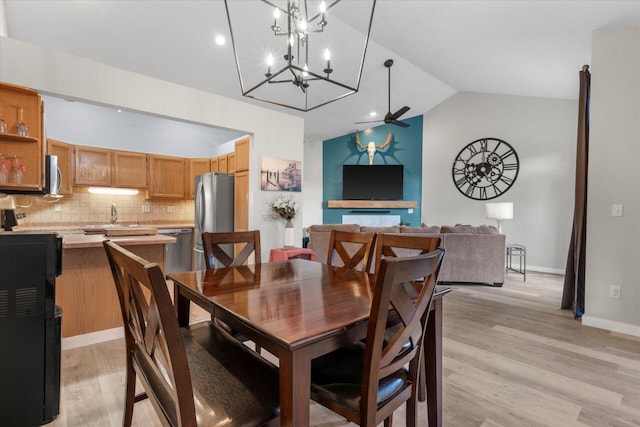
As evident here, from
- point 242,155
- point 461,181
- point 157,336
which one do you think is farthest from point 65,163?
point 461,181

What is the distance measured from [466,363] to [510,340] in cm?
70

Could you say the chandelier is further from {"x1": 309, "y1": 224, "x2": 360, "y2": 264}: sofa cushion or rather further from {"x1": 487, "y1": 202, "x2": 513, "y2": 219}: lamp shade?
{"x1": 487, "y1": 202, "x2": 513, "y2": 219}: lamp shade

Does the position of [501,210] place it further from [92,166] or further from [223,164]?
[92,166]

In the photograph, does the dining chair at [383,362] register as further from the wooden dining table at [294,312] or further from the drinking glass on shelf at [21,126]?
the drinking glass on shelf at [21,126]

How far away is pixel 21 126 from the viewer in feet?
7.60

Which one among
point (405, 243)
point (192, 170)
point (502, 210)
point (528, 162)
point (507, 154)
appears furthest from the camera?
point (507, 154)

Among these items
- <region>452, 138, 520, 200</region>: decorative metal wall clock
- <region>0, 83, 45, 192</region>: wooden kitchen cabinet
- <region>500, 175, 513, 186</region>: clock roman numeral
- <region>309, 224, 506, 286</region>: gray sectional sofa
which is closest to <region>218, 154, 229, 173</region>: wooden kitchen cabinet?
<region>309, 224, 506, 286</region>: gray sectional sofa

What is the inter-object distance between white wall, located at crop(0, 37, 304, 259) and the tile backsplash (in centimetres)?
233

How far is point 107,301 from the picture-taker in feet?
8.56

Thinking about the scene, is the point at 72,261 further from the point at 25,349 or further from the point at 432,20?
the point at 432,20

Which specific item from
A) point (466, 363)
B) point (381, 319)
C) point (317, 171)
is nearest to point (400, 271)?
point (381, 319)

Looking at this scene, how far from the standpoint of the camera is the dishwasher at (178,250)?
16.0 ft

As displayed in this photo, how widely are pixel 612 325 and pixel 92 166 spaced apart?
21.9ft

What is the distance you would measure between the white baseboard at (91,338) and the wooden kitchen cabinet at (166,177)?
9.84 ft
